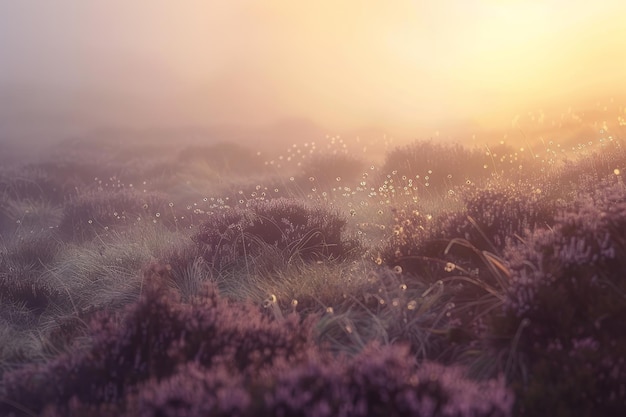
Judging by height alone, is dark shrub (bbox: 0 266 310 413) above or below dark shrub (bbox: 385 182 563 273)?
below

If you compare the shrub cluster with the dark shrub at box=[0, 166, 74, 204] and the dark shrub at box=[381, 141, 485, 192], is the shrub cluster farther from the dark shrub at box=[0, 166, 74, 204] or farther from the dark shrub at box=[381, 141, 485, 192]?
the dark shrub at box=[0, 166, 74, 204]

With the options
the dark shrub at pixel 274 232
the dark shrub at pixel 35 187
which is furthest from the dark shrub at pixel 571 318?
the dark shrub at pixel 35 187

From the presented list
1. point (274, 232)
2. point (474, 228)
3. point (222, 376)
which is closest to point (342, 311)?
point (474, 228)

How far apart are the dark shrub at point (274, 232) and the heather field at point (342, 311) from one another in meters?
0.02

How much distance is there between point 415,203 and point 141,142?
52.0ft

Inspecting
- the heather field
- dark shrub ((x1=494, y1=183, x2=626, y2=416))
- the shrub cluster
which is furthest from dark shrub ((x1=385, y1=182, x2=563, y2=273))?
the shrub cluster

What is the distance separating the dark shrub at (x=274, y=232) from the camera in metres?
5.59

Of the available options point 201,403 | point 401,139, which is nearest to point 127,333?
point 201,403

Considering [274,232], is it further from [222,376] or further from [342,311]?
[222,376]

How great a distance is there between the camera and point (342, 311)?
13.6 feet

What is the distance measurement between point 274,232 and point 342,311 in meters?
1.95

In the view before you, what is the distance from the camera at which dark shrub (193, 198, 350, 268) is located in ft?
18.4

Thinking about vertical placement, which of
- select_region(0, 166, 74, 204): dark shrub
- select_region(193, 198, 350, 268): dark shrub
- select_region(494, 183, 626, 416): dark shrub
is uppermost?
select_region(494, 183, 626, 416): dark shrub

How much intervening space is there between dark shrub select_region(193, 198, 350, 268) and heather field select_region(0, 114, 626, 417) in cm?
2
